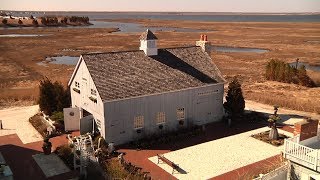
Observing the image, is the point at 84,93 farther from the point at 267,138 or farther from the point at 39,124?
the point at 267,138

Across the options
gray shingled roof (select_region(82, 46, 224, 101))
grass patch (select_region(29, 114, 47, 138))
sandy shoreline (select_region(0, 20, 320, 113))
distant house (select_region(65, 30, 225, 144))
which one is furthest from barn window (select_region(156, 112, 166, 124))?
sandy shoreline (select_region(0, 20, 320, 113))

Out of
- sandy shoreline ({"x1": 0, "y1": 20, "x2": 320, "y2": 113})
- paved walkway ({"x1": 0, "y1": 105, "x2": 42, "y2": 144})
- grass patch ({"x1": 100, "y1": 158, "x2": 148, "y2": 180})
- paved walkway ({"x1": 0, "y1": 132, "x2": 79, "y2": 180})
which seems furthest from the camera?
sandy shoreline ({"x1": 0, "y1": 20, "x2": 320, "y2": 113})

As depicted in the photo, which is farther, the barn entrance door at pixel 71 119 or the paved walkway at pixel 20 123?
the barn entrance door at pixel 71 119

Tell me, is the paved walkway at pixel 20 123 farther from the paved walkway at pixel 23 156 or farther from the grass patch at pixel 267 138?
the grass patch at pixel 267 138

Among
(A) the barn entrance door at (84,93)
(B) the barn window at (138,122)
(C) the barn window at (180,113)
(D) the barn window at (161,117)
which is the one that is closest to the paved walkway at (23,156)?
(A) the barn entrance door at (84,93)

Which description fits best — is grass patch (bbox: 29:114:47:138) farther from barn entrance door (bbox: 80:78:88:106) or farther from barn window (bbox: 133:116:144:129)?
barn window (bbox: 133:116:144:129)

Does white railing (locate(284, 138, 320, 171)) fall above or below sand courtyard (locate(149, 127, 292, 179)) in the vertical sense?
above

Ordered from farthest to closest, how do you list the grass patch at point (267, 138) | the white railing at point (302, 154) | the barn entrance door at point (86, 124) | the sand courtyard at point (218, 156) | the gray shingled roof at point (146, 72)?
the grass patch at point (267, 138) < the barn entrance door at point (86, 124) < the gray shingled roof at point (146, 72) < the sand courtyard at point (218, 156) < the white railing at point (302, 154)
